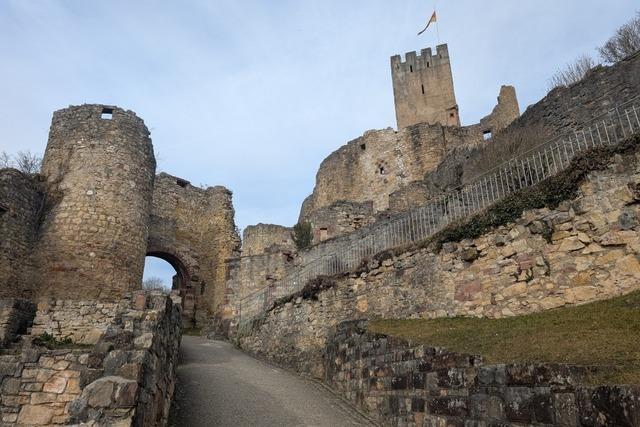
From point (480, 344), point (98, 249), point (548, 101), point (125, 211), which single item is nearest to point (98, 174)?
point (125, 211)

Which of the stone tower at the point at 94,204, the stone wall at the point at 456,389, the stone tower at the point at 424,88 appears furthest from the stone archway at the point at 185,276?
the stone tower at the point at 424,88

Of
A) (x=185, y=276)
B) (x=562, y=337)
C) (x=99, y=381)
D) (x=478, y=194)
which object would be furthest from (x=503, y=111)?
(x=99, y=381)

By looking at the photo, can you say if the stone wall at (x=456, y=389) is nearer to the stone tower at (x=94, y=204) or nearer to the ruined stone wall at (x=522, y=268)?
the ruined stone wall at (x=522, y=268)

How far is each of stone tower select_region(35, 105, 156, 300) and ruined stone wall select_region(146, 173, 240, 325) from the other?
26.1 ft

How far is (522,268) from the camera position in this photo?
28.8 feet

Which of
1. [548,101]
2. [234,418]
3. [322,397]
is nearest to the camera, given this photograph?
[234,418]

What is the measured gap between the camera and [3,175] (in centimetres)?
1340

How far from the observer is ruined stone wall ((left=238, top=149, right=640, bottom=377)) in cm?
764

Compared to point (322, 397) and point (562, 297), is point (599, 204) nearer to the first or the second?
point (562, 297)

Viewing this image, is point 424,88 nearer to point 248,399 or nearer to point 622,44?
point 622,44

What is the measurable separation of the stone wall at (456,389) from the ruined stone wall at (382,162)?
18734mm

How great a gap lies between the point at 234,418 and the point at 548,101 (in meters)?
15.2

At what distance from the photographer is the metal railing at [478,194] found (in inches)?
384

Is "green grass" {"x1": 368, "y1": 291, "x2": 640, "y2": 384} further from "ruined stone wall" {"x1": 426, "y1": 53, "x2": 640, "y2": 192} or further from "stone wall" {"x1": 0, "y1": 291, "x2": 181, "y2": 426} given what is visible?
"ruined stone wall" {"x1": 426, "y1": 53, "x2": 640, "y2": 192}
